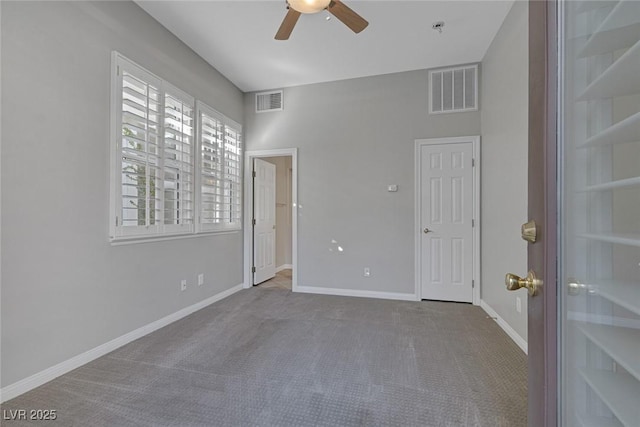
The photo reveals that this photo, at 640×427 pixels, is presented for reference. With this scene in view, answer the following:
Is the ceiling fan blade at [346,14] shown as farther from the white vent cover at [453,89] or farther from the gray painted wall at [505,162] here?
the white vent cover at [453,89]

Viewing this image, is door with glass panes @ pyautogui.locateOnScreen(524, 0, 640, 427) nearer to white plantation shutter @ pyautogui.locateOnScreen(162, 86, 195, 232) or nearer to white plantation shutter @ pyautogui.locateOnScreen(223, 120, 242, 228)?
white plantation shutter @ pyautogui.locateOnScreen(162, 86, 195, 232)

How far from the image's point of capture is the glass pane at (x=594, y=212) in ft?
2.15

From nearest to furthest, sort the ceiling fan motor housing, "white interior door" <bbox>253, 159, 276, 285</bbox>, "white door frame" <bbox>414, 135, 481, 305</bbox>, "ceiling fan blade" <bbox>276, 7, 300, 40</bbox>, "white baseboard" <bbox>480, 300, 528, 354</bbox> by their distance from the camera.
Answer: the ceiling fan motor housing → "ceiling fan blade" <bbox>276, 7, 300, 40</bbox> → "white baseboard" <bbox>480, 300, 528, 354</bbox> → "white door frame" <bbox>414, 135, 481, 305</bbox> → "white interior door" <bbox>253, 159, 276, 285</bbox>

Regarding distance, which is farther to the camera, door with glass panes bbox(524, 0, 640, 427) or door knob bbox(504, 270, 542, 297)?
door knob bbox(504, 270, 542, 297)

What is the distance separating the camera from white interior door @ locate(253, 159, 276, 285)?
14.9ft

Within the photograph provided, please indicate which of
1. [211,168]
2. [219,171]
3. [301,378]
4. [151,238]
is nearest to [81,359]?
[151,238]

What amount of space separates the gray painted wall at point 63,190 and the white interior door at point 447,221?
3165 mm

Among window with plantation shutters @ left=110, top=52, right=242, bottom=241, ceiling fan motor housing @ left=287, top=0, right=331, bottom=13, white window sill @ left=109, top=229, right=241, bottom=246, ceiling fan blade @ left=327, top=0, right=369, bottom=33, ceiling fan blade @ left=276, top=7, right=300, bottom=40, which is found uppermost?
ceiling fan blade @ left=327, top=0, right=369, bottom=33

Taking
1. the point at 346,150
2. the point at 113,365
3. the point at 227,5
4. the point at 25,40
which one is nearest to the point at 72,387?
the point at 113,365

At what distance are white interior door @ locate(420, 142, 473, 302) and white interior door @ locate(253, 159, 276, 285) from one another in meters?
2.45

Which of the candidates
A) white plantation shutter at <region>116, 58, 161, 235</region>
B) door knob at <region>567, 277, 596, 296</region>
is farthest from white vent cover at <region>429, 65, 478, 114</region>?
door knob at <region>567, 277, 596, 296</region>

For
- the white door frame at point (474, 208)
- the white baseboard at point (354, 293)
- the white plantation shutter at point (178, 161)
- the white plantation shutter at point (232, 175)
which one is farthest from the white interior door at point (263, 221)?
the white door frame at point (474, 208)

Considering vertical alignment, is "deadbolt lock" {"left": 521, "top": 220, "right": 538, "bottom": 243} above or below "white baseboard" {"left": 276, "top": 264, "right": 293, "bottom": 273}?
above

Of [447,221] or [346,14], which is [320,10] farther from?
[447,221]
